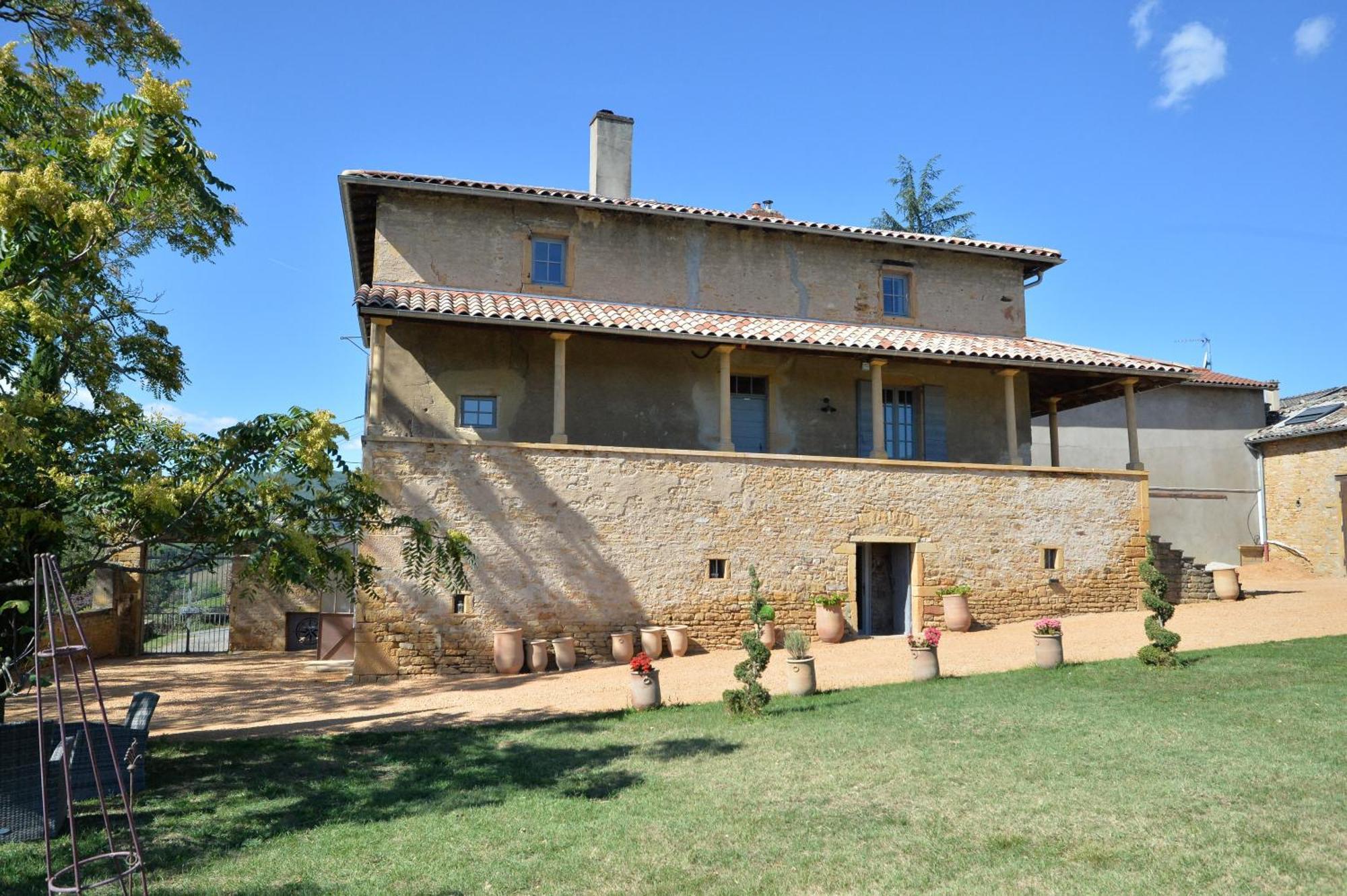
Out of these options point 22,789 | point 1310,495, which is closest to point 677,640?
point 22,789

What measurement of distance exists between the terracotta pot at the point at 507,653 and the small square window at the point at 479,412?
165 inches

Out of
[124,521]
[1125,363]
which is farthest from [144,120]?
[1125,363]

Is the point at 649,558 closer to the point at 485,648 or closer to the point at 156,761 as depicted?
the point at 485,648

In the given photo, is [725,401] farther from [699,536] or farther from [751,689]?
[751,689]

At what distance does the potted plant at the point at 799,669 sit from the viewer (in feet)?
A: 36.6

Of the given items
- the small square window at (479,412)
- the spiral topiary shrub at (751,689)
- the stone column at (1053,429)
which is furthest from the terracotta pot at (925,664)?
the stone column at (1053,429)

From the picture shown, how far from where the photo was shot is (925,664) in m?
11.6

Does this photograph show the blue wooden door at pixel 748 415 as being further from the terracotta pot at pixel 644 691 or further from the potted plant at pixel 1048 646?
the terracotta pot at pixel 644 691

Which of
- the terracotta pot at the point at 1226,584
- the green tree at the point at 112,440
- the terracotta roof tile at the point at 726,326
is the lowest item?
the terracotta pot at the point at 1226,584

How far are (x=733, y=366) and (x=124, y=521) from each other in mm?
12051

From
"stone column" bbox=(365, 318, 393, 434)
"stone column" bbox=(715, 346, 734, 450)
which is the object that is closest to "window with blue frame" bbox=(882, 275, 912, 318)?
"stone column" bbox=(715, 346, 734, 450)

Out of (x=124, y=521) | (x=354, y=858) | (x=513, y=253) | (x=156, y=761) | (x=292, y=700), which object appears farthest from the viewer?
(x=513, y=253)

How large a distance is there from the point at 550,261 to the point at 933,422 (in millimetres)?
8258

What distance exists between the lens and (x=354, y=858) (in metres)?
5.95
